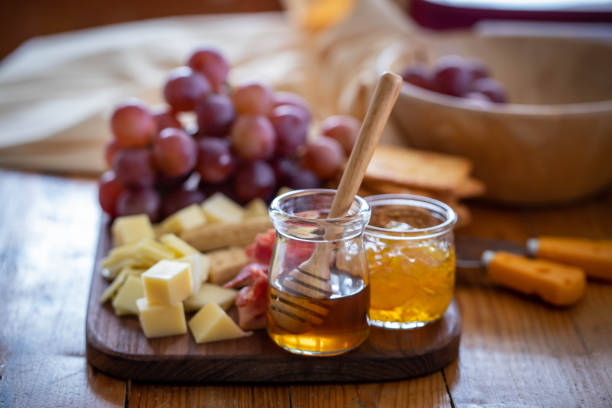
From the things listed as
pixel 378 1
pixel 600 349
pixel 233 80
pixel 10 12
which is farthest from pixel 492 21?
pixel 10 12

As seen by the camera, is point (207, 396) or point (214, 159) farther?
point (214, 159)

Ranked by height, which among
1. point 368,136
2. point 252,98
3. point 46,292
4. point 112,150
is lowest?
point 46,292

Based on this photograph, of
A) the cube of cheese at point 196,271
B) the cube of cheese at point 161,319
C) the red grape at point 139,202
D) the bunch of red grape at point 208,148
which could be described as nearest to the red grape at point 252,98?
the bunch of red grape at point 208,148

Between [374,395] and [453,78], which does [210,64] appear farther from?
[374,395]

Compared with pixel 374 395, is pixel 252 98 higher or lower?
higher

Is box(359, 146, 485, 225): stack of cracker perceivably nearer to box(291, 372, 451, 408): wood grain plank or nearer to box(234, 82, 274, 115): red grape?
box(234, 82, 274, 115): red grape

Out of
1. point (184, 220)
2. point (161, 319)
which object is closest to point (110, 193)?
point (184, 220)

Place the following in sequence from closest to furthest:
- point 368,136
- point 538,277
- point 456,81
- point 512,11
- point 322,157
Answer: point 368,136, point 538,277, point 322,157, point 456,81, point 512,11
